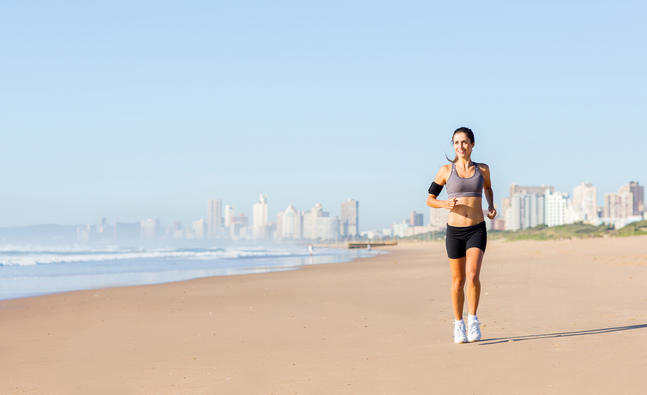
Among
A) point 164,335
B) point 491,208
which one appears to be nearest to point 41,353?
point 164,335

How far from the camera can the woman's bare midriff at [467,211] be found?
596 centimetres

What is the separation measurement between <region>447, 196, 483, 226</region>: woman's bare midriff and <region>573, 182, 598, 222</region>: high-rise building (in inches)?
6879

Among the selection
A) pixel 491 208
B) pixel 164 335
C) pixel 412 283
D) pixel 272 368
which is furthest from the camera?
pixel 412 283

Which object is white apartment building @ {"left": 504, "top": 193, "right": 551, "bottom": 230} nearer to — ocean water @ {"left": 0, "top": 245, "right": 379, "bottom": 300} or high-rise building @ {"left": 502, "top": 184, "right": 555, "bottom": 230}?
high-rise building @ {"left": 502, "top": 184, "right": 555, "bottom": 230}

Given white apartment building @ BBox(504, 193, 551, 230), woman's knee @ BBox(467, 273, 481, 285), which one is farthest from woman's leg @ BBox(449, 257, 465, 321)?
white apartment building @ BBox(504, 193, 551, 230)

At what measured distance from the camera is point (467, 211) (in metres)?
5.97

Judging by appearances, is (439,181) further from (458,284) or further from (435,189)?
(458,284)

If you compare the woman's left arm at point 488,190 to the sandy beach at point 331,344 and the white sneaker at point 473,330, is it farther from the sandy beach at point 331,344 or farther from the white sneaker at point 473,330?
the sandy beach at point 331,344

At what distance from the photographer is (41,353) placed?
6297 mm

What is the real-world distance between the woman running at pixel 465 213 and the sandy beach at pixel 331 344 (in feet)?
1.12

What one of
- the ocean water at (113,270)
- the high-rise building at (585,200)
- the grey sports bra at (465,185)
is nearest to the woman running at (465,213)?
the grey sports bra at (465,185)

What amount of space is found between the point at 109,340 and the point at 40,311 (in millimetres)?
3832

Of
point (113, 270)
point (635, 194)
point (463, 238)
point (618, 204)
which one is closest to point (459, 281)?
point (463, 238)

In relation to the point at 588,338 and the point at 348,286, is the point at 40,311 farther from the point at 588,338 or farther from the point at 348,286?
the point at 588,338
